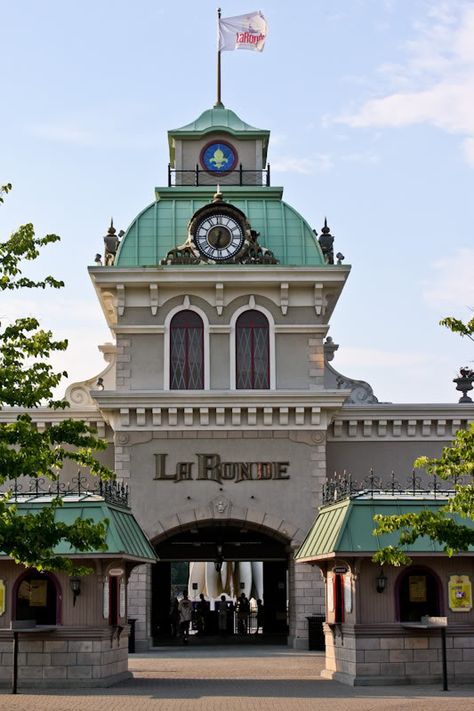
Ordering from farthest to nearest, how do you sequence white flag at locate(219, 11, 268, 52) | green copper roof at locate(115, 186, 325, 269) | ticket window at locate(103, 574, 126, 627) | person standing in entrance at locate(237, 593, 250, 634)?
person standing in entrance at locate(237, 593, 250, 634)
white flag at locate(219, 11, 268, 52)
green copper roof at locate(115, 186, 325, 269)
ticket window at locate(103, 574, 126, 627)

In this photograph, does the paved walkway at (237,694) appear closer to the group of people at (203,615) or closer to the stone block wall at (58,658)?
the stone block wall at (58,658)

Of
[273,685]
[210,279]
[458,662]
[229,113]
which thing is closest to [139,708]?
[273,685]

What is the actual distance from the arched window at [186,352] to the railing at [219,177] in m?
5.73

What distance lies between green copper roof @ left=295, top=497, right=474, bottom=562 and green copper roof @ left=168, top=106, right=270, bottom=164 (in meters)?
17.3

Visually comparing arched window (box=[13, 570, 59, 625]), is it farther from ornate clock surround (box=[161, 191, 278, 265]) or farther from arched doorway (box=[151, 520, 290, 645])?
ornate clock surround (box=[161, 191, 278, 265])

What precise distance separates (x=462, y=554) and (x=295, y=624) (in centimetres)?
1173

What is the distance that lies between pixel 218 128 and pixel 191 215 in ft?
12.9

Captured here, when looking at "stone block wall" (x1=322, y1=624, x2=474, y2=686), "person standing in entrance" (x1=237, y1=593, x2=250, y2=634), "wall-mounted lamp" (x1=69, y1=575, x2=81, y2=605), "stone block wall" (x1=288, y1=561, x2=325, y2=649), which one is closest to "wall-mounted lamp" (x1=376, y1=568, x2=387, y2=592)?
"stone block wall" (x1=322, y1=624, x2=474, y2=686)

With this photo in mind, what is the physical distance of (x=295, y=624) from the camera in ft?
112

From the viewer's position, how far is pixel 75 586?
2314 cm

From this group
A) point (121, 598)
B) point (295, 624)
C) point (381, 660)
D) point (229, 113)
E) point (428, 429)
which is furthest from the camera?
point (229, 113)

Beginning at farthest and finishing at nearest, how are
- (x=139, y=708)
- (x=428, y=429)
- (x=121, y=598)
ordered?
(x=428, y=429) → (x=121, y=598) → (x=139, y=708)

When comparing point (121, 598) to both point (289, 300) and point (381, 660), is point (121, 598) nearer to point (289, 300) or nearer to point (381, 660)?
point (381, 660)

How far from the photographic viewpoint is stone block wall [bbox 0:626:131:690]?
22.9 m
